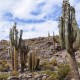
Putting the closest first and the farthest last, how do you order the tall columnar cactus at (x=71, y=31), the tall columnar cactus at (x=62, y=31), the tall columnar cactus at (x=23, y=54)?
the tall columnar cactus at (x=71, y=31) < the tall columnar cactus at (x=62, y=31) < the tall columnar cactus at (x=23, y=54)

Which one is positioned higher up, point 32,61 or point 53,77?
point 32,61

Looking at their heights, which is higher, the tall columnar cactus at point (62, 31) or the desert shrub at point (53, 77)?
the tall columnar cactus at point (62, 31)

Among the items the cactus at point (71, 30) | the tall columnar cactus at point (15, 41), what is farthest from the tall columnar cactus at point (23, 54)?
the cactus at point (71, 30)

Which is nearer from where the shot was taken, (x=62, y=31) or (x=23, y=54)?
(x=62, y=31)

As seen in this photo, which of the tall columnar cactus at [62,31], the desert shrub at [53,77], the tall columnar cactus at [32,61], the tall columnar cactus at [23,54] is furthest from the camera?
the tall columnar cactus at [23,54]

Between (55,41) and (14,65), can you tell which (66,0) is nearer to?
(14,65)

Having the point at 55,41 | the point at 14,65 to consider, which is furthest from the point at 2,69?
the point at 55,41

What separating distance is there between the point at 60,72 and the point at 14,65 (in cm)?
531

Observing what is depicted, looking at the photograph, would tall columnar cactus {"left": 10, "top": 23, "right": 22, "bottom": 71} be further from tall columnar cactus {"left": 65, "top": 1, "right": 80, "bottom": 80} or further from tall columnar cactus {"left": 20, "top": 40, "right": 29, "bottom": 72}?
tall columnar cactus {"left": 65, "top": 1, "right": 80, "bottom": 80}

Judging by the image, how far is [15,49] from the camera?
29047 mm

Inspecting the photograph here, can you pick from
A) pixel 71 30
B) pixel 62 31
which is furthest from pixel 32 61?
pixel 71 30

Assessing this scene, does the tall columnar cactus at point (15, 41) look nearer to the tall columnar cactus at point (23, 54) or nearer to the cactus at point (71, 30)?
the tall columnar cactus at point (23, 54)

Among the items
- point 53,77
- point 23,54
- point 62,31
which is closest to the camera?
point 62,31

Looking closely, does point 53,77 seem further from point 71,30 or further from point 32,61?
point 71,30
